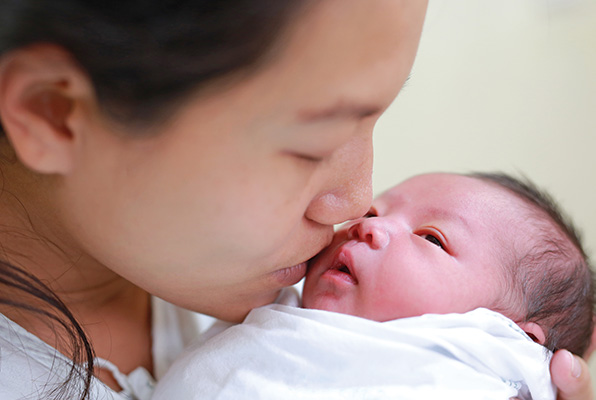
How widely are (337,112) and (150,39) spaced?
169 millimetres

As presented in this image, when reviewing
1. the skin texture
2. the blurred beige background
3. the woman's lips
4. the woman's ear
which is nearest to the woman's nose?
the skin texture

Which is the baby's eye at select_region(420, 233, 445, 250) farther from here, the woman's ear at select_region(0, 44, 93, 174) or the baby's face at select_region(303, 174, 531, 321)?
the woman's ear at select_region(0, 44, 93, 174)

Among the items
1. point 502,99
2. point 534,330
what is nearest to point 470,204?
point 534,330

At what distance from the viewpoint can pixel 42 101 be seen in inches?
20.2

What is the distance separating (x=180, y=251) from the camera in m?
Answer: 0.60

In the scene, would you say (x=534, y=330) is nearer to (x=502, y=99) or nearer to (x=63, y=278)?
(x=63, y=278)

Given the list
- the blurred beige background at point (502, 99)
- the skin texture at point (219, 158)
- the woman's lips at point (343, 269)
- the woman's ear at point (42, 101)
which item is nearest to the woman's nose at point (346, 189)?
the skin texture at point (219, 158)

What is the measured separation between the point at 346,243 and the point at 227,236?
0.24m

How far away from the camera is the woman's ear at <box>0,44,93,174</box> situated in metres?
0.49

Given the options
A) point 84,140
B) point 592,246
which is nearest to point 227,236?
point 84,140

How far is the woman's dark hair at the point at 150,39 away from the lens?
1.50 feet

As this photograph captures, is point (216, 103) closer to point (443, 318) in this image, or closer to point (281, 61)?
point (281, 61)

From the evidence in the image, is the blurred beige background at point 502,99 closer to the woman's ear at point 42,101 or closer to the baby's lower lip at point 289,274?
the baby's lower lip at point 289,274

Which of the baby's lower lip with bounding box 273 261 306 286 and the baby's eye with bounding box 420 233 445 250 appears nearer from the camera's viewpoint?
the baby's lower lip with bounding box 273 261 306 286
